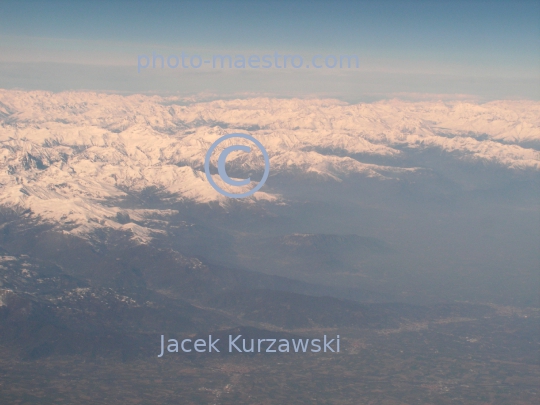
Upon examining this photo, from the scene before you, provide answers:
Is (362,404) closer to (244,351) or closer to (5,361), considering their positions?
(244,351)

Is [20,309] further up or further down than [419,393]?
further up

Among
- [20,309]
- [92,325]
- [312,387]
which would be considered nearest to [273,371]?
[312,387]

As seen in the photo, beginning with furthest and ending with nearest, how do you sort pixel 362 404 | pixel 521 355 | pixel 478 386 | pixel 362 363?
pixel 521 355 → pixel 362 363 → pixel 478 386 → pixel 362 404

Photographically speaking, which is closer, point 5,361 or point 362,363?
point 5,361

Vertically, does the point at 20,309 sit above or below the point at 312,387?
above

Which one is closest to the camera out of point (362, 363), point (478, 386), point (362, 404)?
point (362, 404)

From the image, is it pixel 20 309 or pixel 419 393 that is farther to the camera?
pixel 20 309

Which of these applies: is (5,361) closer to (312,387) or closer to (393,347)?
(312,387)

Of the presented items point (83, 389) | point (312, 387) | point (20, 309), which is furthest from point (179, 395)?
point (20, 309)

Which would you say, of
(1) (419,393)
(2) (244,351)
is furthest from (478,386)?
(2) (244,351)
